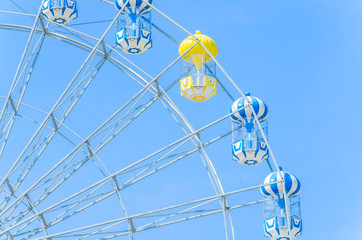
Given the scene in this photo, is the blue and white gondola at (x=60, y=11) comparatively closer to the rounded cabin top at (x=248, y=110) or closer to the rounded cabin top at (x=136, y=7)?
the rounded cabin top at (x=136, y=7)

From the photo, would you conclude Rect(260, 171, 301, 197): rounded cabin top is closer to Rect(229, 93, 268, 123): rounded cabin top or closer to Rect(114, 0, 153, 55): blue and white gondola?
Rect(229, 93, 268, 123): rounded cabin top

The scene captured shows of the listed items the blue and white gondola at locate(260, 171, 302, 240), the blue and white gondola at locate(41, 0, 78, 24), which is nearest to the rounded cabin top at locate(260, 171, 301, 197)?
the blue and white gondola at locate(260, 171, 302, 240)

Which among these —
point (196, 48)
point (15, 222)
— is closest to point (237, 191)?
point (196, 48)

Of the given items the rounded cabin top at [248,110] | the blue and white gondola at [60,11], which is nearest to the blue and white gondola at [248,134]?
the rounded cabin top at [248,110]

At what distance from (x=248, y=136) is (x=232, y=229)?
2338 mm

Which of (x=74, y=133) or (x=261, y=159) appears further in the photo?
(x=74, y=133)

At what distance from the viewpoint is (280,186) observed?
21.2m

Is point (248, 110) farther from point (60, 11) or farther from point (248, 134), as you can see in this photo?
point (60, 11)

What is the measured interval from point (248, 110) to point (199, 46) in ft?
6.45

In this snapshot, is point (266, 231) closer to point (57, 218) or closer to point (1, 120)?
point (57, 218)

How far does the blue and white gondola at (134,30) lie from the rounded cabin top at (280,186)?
4476mm

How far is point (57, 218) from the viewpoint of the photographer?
22047 mm

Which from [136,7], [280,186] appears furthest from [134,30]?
[280,186]

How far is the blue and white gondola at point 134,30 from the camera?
21641 mm
